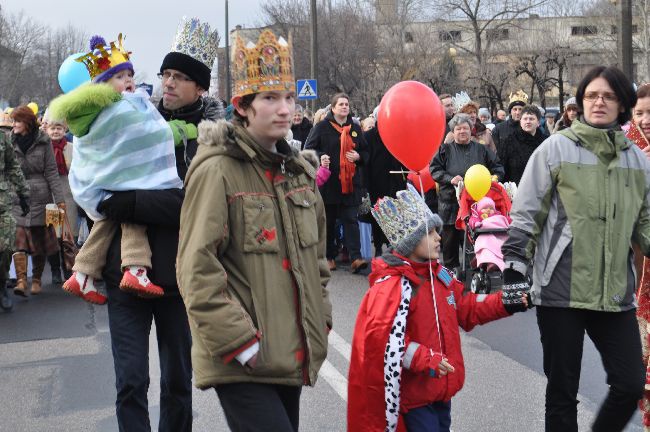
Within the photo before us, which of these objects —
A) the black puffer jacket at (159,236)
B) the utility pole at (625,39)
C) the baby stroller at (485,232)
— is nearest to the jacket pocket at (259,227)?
the black puffer jacket at (159,236)

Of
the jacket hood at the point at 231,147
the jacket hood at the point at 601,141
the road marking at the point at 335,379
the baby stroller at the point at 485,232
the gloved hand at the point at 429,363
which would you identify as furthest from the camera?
the baby stroller at the point at 485,232

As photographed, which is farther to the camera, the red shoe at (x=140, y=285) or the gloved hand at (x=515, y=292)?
the gloved hand at (x=515, y=292)

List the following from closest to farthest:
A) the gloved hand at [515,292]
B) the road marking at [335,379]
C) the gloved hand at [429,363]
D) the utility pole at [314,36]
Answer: the gloved hand at [429,363] → the gloved hand at [515,292] → the road marking at [335,379] → the utility pole at [314,36]

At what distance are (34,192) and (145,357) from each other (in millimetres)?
6695

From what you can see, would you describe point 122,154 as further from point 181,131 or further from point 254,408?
point 254,408

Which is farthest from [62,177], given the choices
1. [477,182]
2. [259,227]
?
[259,227]

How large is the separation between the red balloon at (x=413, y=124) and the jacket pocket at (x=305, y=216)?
1.81 metres

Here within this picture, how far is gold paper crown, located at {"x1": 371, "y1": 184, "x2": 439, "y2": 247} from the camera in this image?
14.2 ft

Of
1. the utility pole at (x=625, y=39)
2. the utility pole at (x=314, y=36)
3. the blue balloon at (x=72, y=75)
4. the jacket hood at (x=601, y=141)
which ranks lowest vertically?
the jacket hood at (x=601, y=141)

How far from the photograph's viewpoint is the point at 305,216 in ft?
11.4

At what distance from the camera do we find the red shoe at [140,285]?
398cm

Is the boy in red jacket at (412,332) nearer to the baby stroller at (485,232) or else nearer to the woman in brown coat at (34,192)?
the baby stroller at (485,232)

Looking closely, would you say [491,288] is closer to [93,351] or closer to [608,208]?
[93,351]

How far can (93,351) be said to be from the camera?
24.8 feet
